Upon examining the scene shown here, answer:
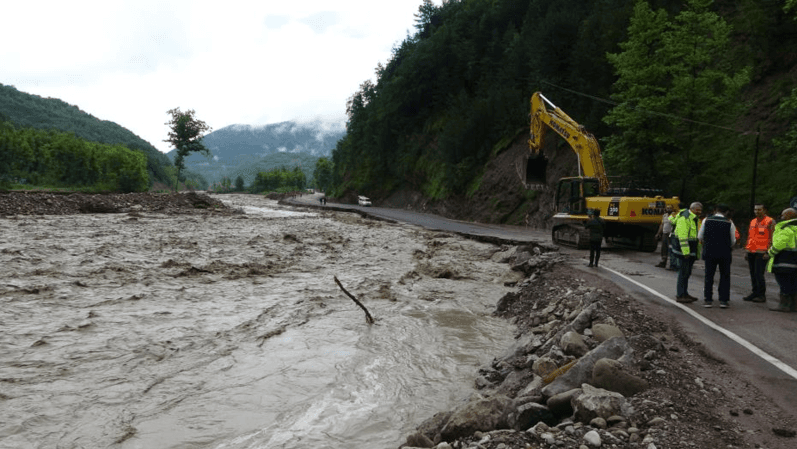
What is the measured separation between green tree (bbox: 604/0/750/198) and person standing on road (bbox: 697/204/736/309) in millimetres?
15588

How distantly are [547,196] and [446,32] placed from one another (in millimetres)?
38728

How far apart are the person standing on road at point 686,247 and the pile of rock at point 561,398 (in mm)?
2414

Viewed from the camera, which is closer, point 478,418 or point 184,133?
point 478,418

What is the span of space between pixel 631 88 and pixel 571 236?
1012 cm

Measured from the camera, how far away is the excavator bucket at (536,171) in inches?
965

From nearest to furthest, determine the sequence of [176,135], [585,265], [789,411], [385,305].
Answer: [789,411] → [385,305] → [585,265] → [176,135]

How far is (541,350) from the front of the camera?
7.13 m

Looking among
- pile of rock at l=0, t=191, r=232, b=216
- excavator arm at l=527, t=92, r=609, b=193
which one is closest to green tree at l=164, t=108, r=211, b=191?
pile of rock at l=0, t=191, r=232, b=216

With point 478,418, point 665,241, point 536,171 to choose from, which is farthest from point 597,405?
point 536,171

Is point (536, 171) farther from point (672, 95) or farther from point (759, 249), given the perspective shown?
point (759, 249)

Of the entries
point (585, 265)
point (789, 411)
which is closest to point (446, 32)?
point (585, 265)

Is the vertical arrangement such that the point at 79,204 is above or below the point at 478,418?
above

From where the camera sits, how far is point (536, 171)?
24.7 m

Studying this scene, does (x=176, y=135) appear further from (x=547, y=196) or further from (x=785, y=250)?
(x=785, y=250)
